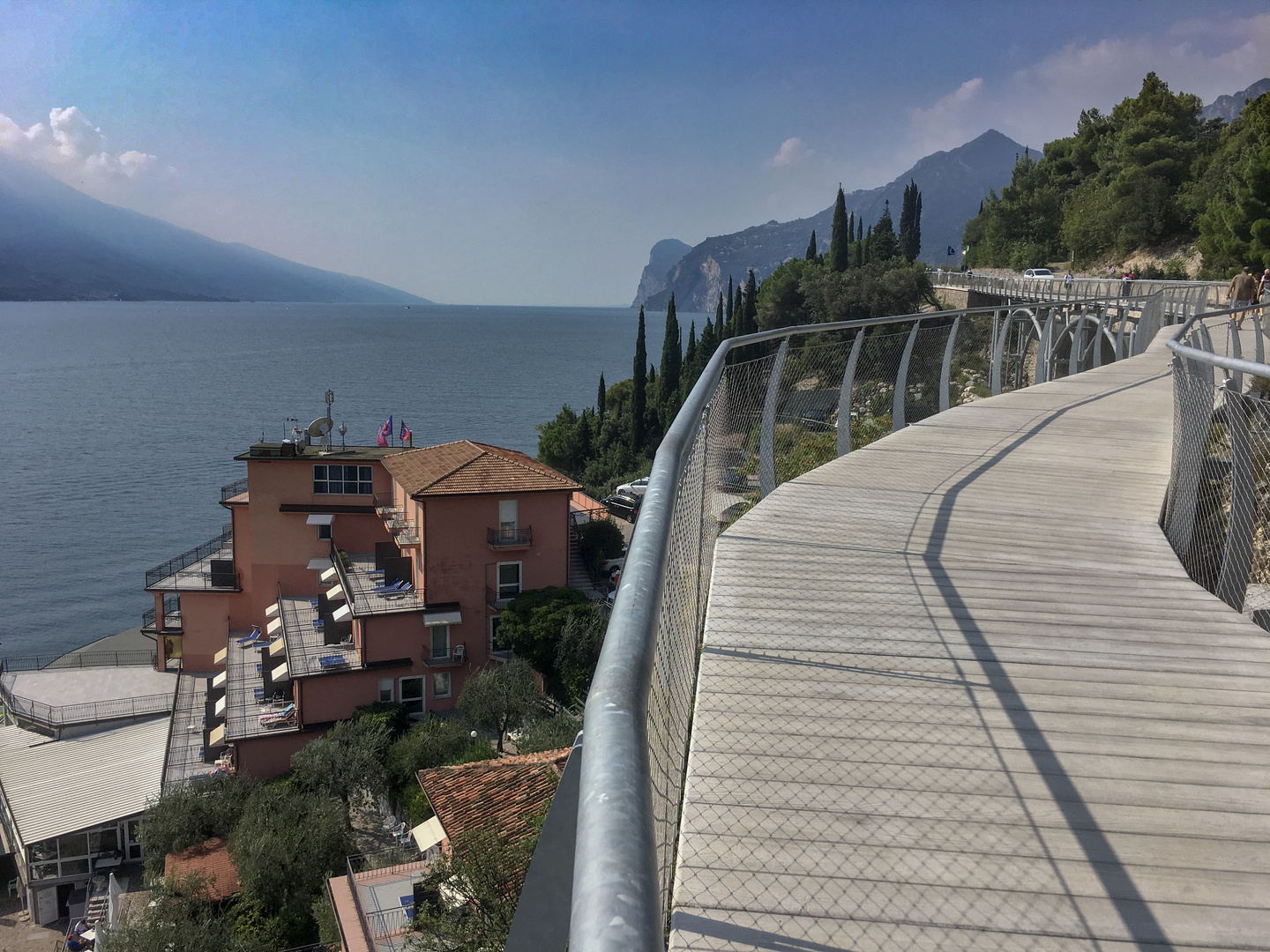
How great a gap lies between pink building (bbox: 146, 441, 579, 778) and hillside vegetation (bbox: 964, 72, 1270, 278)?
84.5ft

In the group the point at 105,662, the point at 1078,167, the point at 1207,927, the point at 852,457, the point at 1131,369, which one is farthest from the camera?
the point at 1078,167

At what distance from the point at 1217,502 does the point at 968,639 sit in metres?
3.15

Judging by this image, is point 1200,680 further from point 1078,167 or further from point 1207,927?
point 1078,167

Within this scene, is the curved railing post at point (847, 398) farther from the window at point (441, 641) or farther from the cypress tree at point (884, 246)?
the cypress tree at point (884, 246)

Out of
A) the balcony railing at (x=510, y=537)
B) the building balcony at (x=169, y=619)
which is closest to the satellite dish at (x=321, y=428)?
the building balcony at (x=169, y=619)

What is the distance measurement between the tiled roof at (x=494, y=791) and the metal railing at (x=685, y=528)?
7470 mm

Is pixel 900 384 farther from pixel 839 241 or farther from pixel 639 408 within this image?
pixel 839 241

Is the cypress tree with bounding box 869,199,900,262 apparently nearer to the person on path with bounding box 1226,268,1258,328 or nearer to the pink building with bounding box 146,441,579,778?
the pink building with bounding box 146,441,579,778

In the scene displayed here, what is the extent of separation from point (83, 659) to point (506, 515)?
821 inches

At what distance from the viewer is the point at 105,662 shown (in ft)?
111

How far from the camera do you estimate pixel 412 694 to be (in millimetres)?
23750

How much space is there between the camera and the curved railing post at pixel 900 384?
7.73 m

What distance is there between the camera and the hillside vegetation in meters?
31.4

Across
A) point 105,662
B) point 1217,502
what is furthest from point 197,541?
point 1217,502
